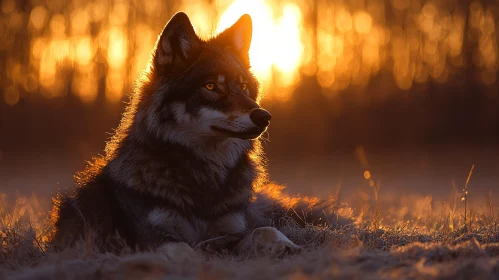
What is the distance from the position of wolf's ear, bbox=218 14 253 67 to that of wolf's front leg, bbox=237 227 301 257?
6.44 ft

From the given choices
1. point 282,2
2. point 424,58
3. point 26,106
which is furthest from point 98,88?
point 424,58

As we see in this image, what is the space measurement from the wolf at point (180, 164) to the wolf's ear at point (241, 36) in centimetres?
29

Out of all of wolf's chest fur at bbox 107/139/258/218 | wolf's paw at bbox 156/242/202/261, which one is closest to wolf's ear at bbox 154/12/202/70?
wolf's chest fur at bbox 107/139/258/218

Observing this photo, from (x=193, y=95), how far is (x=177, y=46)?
51 cm

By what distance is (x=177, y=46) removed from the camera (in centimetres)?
505

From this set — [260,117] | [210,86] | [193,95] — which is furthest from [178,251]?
[210,86]

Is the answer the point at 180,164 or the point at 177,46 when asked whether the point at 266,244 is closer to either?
the point at 180,164

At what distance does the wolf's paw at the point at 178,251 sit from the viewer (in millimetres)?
3969

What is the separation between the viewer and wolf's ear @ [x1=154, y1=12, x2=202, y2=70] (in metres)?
5.01

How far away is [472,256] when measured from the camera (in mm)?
3844

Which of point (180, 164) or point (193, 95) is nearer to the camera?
point (193, 95)

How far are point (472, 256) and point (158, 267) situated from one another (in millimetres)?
2150

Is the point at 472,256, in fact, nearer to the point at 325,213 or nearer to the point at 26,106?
the point at 325,213

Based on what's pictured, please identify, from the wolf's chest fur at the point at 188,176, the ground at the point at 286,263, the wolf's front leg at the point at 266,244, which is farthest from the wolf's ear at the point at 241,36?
the ground at the point at 286,263
